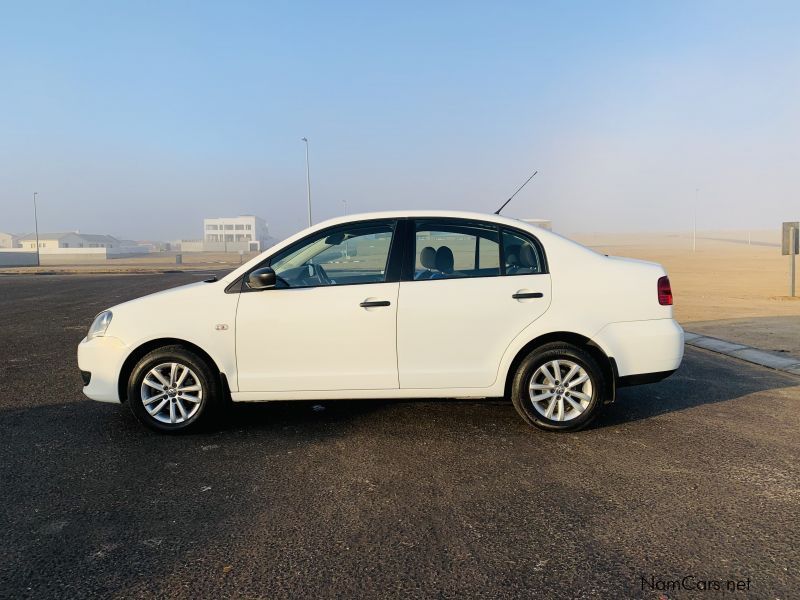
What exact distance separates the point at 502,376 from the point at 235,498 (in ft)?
7.30

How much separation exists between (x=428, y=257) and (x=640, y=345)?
184 centimetres

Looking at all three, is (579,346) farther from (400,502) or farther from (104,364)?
(104,364)

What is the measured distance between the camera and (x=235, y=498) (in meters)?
3.54

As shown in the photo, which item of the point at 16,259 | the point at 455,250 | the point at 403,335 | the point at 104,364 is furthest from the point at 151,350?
the point at 16,259

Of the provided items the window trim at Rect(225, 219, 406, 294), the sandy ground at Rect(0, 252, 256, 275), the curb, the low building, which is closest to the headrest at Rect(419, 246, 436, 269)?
the window trim at Rect(225, 219, 406, 294)

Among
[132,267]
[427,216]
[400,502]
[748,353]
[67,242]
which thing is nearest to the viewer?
[400,502]

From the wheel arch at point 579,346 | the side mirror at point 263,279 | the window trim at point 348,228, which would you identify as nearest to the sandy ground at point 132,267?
the window trim at point 348,228

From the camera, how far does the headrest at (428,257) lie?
472 cm

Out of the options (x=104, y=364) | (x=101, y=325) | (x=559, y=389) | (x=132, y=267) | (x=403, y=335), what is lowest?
(x=559, y=389)

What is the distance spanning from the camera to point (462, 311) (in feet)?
15.0

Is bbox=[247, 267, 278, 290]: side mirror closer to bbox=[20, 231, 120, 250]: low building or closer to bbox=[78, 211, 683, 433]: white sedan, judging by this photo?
bbox=[78, 211, 683, 433]: white sedan

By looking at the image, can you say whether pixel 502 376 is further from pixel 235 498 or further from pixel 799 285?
pixel 799 285

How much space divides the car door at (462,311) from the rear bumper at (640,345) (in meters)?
0.59

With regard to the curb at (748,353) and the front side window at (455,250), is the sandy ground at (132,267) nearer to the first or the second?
the curb at (748,353)
